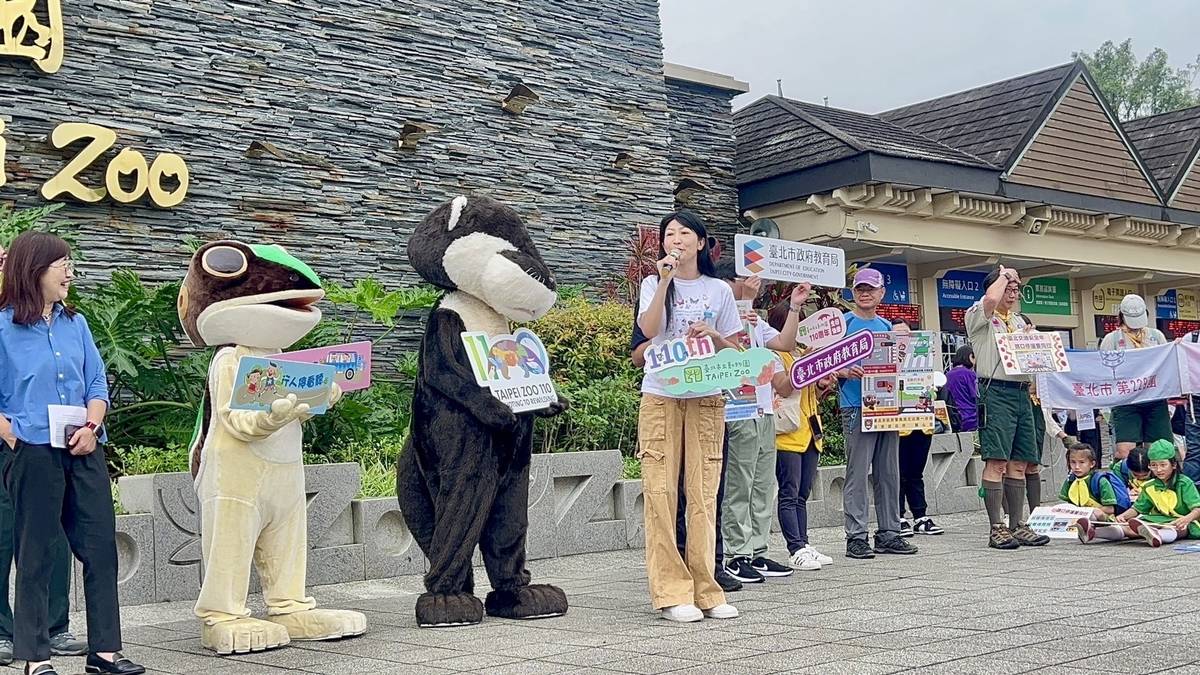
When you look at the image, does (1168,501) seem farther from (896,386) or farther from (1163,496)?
(896,386)

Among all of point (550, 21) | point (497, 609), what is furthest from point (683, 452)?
point (550, 21)

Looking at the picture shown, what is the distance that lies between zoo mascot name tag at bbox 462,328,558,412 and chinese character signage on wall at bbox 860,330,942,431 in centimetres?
262

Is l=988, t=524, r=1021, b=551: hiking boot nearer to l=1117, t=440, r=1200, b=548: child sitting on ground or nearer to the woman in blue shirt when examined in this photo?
l=1117, t=440, r=1200, b=548: child sitting on ground

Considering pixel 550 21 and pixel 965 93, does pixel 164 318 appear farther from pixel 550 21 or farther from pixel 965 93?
pixel 965 93

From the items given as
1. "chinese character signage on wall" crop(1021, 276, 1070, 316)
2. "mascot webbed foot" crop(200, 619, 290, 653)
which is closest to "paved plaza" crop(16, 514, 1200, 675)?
"mascot webbed foot" crop(200, 619, 290, 653)

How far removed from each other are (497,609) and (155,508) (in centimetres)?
202

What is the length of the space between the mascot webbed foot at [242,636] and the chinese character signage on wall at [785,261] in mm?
2871

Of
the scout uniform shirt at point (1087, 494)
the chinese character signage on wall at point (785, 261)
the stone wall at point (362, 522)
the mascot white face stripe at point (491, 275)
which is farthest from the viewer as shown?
the scout uniform shirt at point (1087, 494)

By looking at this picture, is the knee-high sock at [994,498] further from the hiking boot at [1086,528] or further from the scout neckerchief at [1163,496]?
the scout neckerchief at [1163,496]

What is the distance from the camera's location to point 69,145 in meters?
9.12

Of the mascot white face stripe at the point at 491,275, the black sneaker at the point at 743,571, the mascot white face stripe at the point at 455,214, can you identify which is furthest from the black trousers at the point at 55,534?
the black sneaker at the point at 743,571

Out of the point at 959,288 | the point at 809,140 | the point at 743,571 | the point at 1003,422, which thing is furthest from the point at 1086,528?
the point at 959,288

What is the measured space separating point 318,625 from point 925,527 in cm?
557

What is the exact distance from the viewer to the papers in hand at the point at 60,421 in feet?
15.3
